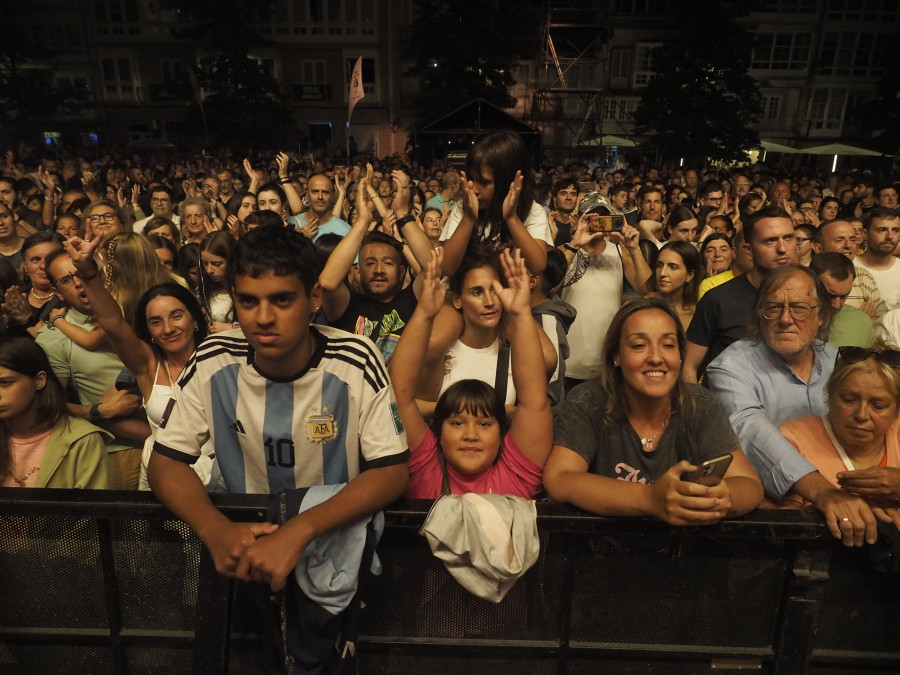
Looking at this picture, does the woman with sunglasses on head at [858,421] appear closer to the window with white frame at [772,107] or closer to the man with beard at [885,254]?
the man with beard at [885,254]

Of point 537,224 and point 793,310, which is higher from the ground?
point 537,224

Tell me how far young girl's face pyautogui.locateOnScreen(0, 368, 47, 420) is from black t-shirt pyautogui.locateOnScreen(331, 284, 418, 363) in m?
1.55

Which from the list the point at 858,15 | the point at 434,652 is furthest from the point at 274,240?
the point at 858,15

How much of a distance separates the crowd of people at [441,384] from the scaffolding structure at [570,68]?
24.2m

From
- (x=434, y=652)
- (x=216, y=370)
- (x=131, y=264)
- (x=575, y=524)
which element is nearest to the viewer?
(x=575, y=524)

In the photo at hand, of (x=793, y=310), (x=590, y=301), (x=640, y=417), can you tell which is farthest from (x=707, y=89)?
(x=640, y=417)

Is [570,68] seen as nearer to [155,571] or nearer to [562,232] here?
[562,232]

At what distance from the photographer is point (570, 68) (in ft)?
93.2

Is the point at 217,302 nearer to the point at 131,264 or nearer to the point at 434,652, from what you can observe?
the point at 131,264

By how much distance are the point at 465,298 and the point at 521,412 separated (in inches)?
34.4

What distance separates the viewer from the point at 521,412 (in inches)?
86.4

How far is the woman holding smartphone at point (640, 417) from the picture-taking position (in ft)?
6.77

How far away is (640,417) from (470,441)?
0.66 m

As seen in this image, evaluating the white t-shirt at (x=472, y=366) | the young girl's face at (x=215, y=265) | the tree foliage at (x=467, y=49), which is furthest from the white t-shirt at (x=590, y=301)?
the tree foliage at (x=467, y=49)
